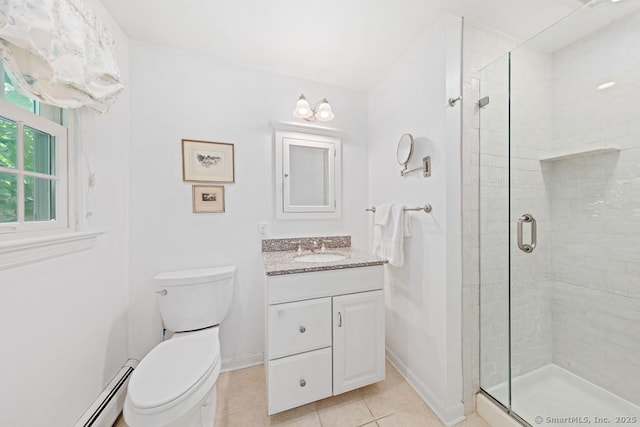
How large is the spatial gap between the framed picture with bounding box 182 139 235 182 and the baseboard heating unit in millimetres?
1257

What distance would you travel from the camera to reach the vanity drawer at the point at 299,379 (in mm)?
1217

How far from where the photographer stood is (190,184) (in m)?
1.60

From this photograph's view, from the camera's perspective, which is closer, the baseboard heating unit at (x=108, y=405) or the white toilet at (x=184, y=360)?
the white toilet at (x=184, y=360)

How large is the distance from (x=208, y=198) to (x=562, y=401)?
2564 mm

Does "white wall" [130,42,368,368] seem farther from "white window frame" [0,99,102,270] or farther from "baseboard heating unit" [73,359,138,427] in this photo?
"white window frame" [0,99,102,270]

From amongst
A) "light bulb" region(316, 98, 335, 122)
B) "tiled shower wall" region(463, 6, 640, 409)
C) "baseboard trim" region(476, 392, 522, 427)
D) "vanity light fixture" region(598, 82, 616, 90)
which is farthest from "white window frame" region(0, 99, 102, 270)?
"vanity light fixture" region(598, 82, 616, 90)

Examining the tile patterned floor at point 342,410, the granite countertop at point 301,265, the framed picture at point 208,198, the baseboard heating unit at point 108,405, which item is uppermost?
the framed picture at point 208,198

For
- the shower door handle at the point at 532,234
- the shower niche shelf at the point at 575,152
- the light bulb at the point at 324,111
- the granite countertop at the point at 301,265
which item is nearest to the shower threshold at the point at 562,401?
the shower door handle at the point at 532,234

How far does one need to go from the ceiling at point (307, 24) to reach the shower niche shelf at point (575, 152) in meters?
0.77

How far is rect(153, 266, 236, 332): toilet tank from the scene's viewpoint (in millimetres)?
1349

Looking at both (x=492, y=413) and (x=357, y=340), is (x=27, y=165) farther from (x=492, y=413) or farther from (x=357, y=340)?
(x=492, y=413)

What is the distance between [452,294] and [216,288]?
1.43 meters

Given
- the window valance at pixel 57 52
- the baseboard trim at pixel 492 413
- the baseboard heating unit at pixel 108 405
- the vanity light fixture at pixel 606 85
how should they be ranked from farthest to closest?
the vanity light fixture at pixel 606 85 → the baseboard trim at pixel 492 413 → the baseboard heating unit at pixel 108 405 → the window valance at pixel 57 52

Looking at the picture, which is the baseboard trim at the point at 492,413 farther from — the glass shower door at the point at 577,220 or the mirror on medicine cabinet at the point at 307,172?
the mirror on medicine cabinet at the point at 307,172
